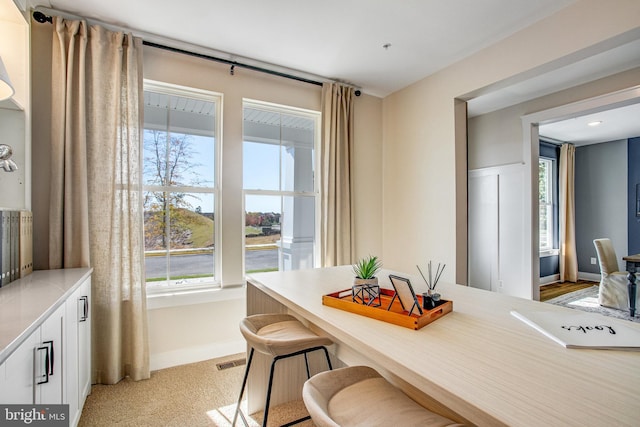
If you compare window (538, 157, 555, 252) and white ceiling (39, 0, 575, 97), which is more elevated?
white ceiling (39, 0, 575, 97)

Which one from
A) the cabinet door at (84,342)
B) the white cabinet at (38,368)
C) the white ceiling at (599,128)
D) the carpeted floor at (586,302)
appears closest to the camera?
the white cabinet at (38,368)

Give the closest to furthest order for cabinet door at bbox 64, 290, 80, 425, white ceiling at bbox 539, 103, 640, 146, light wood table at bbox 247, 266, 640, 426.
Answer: light wood table at bbox 247, 266, 640, 426
cabinet door at bbox 64, 290, 80, 425
white ceiling at bbox 539, 103, 640, 146

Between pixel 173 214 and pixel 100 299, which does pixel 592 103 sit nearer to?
pixel 173 214

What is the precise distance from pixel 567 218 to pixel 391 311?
6.46 meters

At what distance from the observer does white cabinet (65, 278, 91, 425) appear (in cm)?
167

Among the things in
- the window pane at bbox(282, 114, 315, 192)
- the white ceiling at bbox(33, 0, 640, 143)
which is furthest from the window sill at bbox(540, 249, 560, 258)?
the window pane at bbox(282, 114, 315, 192)

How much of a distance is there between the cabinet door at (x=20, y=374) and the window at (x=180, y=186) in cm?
156

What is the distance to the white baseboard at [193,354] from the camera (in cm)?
265

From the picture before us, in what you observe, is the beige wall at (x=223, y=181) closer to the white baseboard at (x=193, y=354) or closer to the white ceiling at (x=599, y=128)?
the white baseboard at (x=193, y=354)

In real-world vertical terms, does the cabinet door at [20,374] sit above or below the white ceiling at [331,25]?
below

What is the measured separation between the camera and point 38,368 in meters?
1.24

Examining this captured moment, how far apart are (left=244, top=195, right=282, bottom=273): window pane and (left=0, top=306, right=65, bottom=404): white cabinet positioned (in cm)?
168

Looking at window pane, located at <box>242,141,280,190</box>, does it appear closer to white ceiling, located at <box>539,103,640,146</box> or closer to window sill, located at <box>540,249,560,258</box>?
white ceiling, located at <box>539,103,640,146</box>

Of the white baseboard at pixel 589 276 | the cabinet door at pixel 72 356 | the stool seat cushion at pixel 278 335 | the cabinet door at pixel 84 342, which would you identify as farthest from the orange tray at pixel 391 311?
the white baseboard at pixel 589 276
